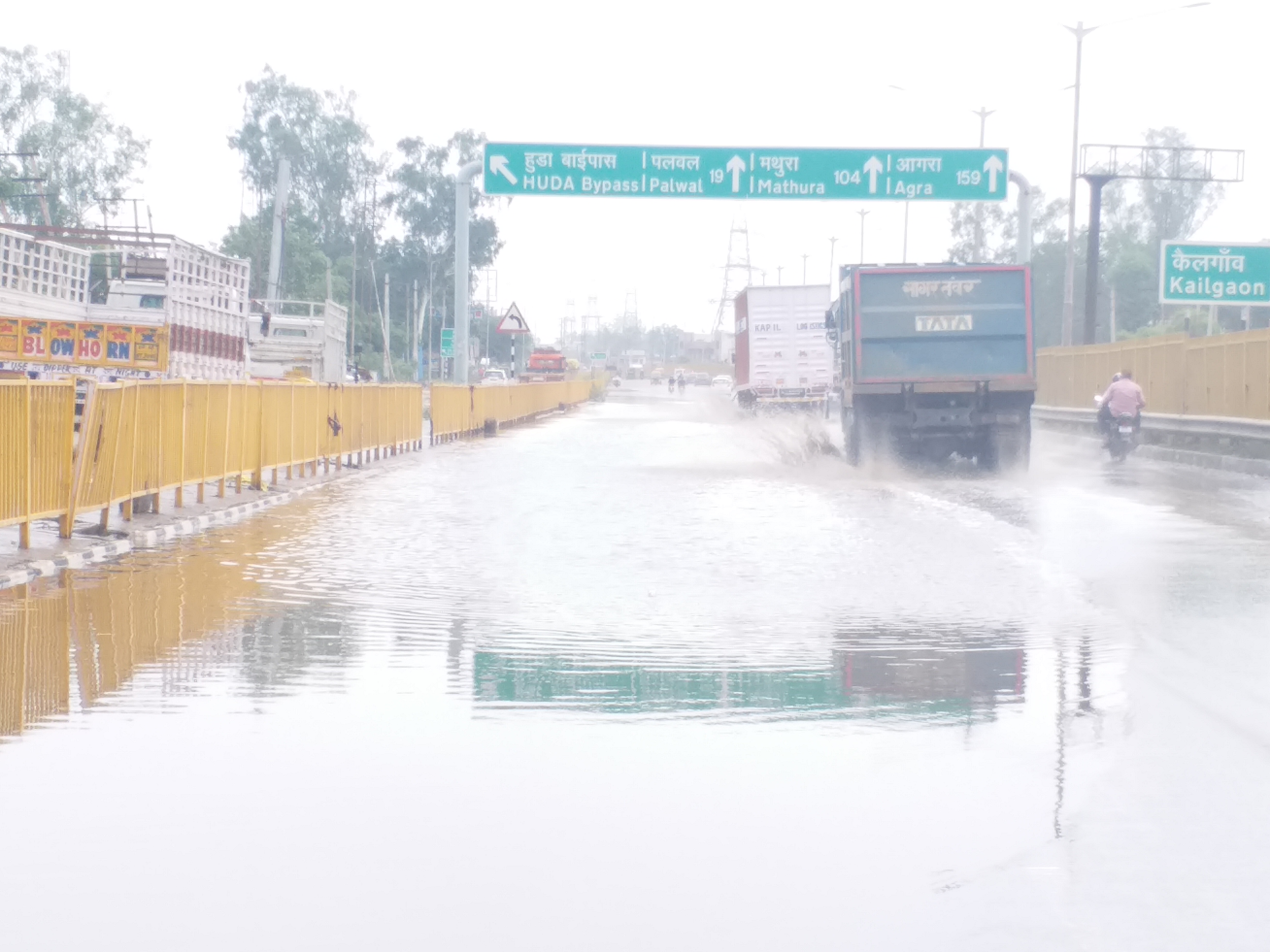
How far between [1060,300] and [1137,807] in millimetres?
129321

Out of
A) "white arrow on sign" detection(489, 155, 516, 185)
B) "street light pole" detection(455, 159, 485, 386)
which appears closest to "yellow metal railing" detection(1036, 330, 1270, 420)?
"white arrow on sign" detection(489, 155, 516, 185)

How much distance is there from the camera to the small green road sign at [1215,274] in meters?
38.9

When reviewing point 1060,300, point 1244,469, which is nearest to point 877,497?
point 1244,469

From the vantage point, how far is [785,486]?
23.0 metres

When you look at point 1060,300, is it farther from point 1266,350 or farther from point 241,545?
point 241,545

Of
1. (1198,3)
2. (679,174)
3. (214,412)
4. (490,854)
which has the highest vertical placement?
(1198,3)

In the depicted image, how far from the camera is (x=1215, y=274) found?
39156 mm

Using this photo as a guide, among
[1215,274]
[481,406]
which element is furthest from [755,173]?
[1215,274]

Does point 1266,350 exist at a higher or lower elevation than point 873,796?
higher

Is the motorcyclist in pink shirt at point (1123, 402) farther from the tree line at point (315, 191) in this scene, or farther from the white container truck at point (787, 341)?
the tree line at point (315, 191)

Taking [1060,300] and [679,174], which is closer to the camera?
[679,174]

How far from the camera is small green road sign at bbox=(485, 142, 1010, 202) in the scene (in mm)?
40156

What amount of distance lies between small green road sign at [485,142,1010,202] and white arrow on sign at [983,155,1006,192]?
0.7 inches

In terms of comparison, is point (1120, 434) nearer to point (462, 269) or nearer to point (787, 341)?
point (462, 269)
